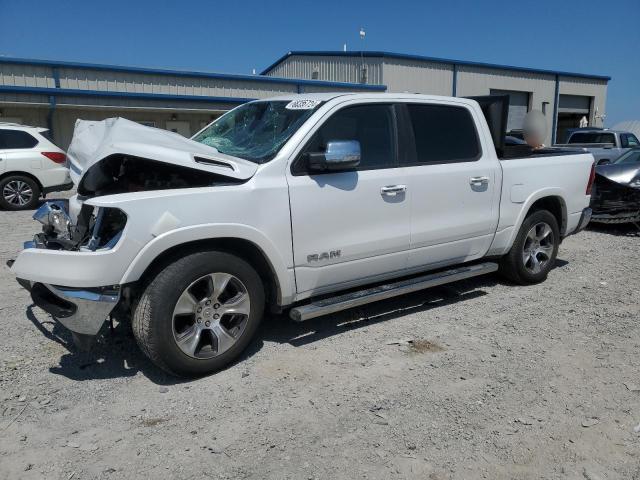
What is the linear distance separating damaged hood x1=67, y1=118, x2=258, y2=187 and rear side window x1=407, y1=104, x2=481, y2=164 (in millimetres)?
1605

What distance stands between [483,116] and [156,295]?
11.5ft

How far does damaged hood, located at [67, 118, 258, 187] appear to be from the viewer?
11.2ft

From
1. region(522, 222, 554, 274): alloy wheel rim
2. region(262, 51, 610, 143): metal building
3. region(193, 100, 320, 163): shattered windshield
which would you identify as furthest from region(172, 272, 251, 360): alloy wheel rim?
region(262, 51, 610, 143): metal building

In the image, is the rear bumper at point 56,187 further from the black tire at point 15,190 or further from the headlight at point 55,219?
the headlight at point 55,219

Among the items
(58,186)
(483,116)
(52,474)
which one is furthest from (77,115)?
(52,474)

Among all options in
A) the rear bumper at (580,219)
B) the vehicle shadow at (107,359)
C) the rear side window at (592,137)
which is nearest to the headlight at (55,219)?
the vehicle shadow at (107,359)

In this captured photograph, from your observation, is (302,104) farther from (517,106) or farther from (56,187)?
(517,106)

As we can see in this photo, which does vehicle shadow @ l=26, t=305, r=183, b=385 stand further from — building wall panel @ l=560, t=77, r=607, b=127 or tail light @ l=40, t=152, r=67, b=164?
building wall panel @ l=560, t=77, r=607, b=127

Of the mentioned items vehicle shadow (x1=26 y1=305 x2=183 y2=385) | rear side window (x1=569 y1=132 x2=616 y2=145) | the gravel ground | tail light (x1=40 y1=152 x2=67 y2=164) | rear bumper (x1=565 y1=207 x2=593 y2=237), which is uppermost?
tail light (x1=40 y1=152 x2=67 y2=164)

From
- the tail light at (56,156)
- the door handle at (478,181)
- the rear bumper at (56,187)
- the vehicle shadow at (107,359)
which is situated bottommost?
the vehicle shadow at (107,359)

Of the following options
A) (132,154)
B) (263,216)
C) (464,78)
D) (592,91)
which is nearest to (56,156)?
(132,154)

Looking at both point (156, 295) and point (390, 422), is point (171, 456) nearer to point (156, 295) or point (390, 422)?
point (156, 295)

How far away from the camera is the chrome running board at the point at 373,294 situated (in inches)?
151

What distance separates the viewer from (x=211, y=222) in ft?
11.2
